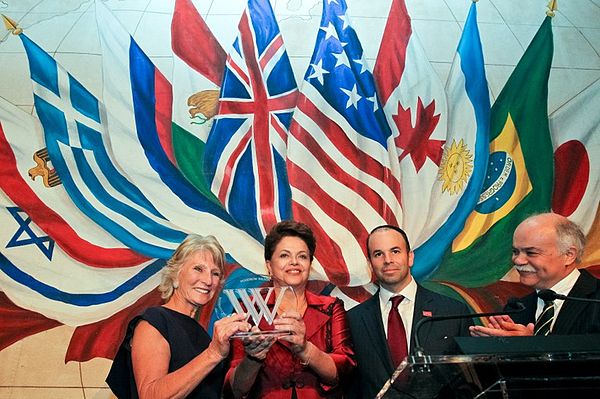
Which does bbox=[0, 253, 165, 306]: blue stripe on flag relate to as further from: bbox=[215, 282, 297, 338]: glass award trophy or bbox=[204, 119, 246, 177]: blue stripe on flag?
bbox=[215, 282, 297, 338]: glass award trophy

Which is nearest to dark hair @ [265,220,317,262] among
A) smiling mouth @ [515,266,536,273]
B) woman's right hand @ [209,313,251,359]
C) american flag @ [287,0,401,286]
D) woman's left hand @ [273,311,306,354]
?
woman's left hand @ [273,311,306,354]

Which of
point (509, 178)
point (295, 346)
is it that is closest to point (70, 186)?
point (295, 346)

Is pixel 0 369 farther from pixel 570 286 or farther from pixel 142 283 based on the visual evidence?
pixel 570 286

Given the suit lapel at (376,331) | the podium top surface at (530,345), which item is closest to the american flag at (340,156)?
the suit lapel at (376,331)

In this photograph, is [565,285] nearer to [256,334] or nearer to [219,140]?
[256,334]

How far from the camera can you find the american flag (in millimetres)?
4906

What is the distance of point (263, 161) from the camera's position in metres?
5.08

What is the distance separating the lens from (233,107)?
16.8ft

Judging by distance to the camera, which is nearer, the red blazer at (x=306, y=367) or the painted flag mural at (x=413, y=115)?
the red blazer at (x=306, y=367)

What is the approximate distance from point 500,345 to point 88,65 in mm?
3623

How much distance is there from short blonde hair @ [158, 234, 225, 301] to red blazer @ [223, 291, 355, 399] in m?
0.39

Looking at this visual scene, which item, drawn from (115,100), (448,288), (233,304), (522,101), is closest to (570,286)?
(448,288)

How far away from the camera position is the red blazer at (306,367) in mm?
3389

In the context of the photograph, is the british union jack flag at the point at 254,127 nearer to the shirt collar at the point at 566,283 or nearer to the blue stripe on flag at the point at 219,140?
the blue stripe on flag at the point at 219,140
